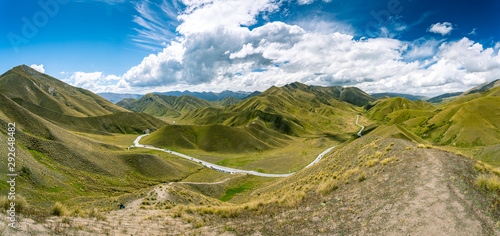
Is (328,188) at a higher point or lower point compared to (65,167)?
higher

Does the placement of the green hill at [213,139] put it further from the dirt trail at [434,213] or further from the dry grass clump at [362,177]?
the dirt trail at [434,213]

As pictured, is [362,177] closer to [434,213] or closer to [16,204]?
[434,213]

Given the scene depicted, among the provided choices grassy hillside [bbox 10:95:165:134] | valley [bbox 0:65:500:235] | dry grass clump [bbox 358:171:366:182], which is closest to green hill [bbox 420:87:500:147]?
valley [bbox 0:65:500:235]

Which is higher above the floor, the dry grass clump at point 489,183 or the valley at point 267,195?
the dry grass clump at point 489,183

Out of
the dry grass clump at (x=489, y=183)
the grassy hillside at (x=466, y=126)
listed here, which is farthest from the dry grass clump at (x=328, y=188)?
the grassy hillside at (x=466, y=126)

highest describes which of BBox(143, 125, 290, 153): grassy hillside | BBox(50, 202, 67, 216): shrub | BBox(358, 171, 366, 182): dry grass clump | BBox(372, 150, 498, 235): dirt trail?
BBox(372, 150, 498, 235): dirt trail

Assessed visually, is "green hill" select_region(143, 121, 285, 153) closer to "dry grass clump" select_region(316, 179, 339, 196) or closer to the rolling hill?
the rolling hill

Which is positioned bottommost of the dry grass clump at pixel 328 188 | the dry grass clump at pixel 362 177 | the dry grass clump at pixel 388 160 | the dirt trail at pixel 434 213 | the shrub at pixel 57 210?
the dry grass clump at pixel 328 188

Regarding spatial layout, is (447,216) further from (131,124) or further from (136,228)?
(131,124)

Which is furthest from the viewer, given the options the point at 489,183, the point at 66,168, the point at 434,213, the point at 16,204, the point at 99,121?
the point at 99,121

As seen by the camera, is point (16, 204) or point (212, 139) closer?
point (16, 204)

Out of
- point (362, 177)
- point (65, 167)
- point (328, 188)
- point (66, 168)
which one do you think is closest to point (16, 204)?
point (328, 188)

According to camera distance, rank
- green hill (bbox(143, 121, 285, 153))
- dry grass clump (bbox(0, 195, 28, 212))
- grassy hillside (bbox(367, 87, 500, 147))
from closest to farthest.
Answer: dry grass clump (bbox(0, 195, 28, 212)) → grassy hillside (bbox(367, 87, 500, 147)) → green hill (bbox(143, 121, 285, 153))

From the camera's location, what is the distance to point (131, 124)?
188500mm
